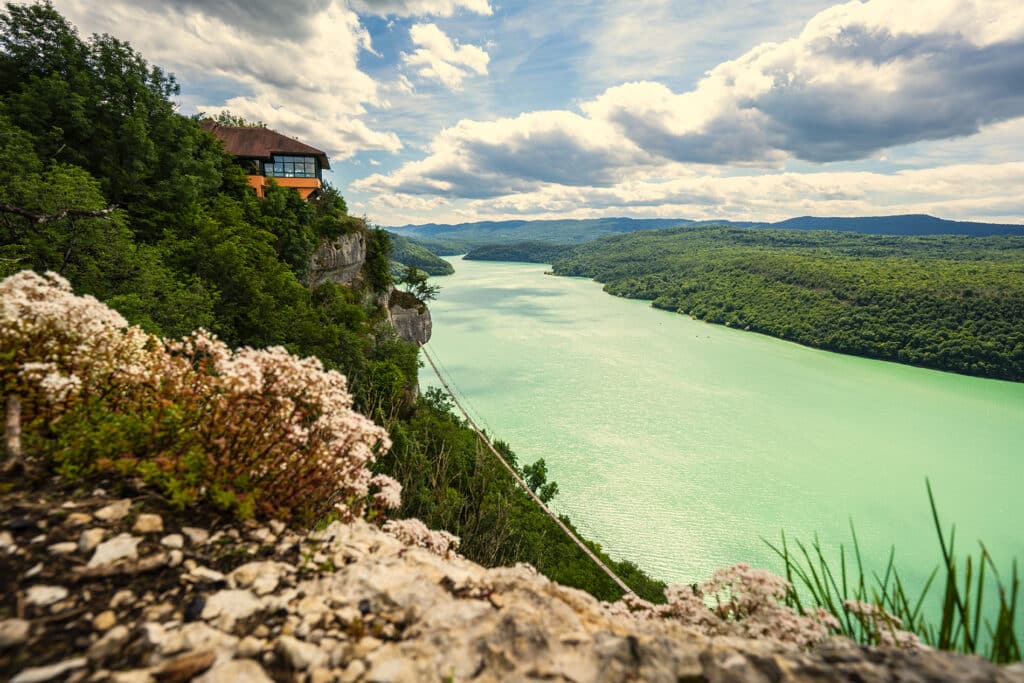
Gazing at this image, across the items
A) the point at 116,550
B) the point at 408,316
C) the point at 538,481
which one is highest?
the point at 116,550

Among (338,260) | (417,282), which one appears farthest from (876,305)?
(338,260)

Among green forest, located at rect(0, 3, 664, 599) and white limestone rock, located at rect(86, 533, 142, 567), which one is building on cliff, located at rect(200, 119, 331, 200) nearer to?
green forest, located at rect(0, 3, 664, 599)

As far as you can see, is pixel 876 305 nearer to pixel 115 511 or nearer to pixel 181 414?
pixel 181 414

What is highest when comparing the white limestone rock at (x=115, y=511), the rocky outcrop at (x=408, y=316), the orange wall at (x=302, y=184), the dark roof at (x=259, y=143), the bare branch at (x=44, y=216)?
the dark roof at (x=259, y=143)

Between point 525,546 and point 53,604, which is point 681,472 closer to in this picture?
point 525,546

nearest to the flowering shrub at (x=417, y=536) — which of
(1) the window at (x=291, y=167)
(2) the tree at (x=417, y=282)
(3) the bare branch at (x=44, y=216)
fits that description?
(3) the bare branch at (x=44, y=216)

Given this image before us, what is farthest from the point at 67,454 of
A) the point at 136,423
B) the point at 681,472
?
the point at 681,472

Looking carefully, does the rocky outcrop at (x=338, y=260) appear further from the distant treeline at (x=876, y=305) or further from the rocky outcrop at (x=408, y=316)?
the distant treeline at (x=876, y=305)
